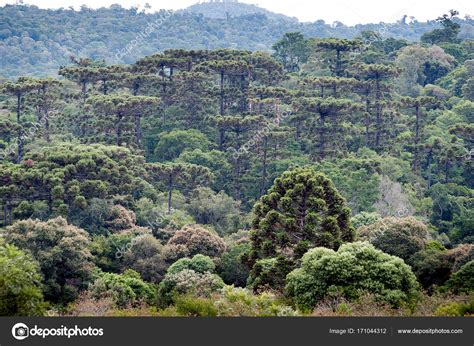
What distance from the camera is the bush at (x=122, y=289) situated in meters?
38.2

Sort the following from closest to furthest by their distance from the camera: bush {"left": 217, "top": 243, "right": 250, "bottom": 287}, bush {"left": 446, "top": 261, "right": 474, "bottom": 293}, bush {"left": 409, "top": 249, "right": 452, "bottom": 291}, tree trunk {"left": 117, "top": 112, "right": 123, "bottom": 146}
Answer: bush {"left": 446, "top": 261, "right": 474, "bottom": 293} → bush {"left": 409, "top": 249, "right": 452, "bottom": 291} → bush {"left": 217, "top": 243, "right": 250, "bottom": 287} → tree trunk {"left": 117, "top": 112, "right": 123, "bottom": 146}

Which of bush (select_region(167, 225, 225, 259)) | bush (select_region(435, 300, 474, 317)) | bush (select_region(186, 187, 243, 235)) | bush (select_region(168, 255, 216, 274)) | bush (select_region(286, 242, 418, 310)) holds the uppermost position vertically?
bush (select_region(435, 300, 474, 317))

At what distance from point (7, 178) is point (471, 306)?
1364 inches

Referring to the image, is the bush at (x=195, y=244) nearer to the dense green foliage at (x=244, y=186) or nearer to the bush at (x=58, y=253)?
the dense green foliage at (x=244, y=186)

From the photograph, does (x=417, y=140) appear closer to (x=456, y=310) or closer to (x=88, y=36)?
(x=456, y=310)

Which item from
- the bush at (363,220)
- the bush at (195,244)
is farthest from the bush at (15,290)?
the bush at (363,220)

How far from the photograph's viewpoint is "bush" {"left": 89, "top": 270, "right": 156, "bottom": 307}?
125ft

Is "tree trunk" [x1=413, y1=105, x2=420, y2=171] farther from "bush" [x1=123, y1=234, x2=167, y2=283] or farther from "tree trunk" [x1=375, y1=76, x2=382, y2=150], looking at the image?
"bush" [x1=123, y1=234, x2=167, y2=283]

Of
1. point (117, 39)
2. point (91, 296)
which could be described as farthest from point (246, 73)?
point (117, 39)

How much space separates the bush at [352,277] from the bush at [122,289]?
787 cm

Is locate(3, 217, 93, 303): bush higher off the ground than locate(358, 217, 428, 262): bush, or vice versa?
locate(358, 217, 428, 262): bush

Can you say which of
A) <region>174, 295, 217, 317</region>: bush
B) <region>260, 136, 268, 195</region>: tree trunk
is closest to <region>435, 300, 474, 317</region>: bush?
<region>174, 295, 217, 317</region>: bush

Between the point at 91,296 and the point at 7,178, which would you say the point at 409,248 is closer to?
the point at 91,296

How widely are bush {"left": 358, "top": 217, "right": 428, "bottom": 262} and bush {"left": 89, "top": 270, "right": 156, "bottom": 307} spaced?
1132cm
